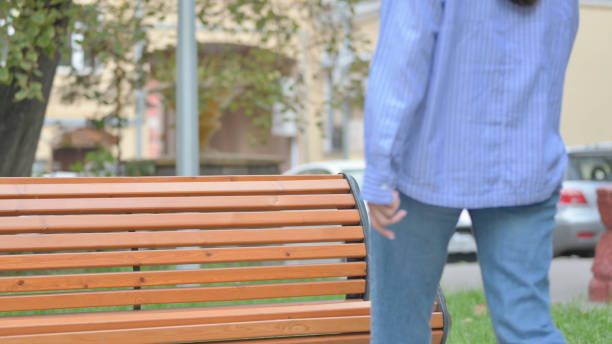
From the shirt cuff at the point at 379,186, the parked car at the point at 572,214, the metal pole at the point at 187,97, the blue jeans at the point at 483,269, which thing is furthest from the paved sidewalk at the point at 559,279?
the shirt cuff at the point at 379,186

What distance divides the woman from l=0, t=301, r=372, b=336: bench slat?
1117 millimetres

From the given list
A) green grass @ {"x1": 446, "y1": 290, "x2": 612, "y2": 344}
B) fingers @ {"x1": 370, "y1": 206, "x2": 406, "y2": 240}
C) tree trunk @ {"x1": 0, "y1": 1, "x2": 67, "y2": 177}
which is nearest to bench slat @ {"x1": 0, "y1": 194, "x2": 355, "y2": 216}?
fingers @ {"x1": 370, "y1": 206, "x2": 406, "y2": 240}

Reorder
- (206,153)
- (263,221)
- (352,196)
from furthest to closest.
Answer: (206,153), (352,196), (263,221)

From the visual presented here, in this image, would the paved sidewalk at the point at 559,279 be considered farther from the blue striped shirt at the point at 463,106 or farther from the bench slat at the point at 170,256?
the blue striped shirt at the point at 463,106

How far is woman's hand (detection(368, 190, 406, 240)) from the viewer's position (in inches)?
80.8

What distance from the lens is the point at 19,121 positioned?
7699 millimetres

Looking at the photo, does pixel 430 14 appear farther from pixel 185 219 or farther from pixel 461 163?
pixel 185 219

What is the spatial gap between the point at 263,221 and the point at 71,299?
77 cm

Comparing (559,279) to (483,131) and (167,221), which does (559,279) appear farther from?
(483,131)

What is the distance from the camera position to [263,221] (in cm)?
339

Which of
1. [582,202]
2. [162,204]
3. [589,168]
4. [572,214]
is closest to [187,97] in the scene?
[162,204]

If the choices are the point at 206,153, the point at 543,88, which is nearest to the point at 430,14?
the point at 543,88

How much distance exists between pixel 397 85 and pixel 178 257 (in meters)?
1.52

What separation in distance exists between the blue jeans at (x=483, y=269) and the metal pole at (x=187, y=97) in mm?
4461
